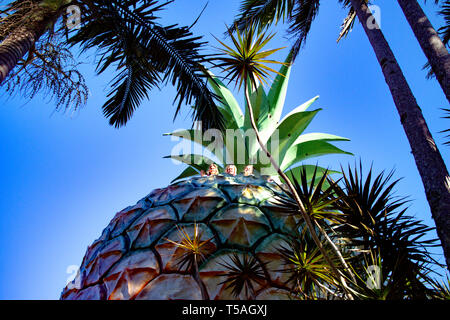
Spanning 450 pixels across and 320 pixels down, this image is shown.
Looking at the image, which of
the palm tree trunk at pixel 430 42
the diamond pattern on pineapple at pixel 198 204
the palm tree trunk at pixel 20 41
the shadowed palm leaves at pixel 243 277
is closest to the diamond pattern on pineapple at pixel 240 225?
the diamond pattern on pineapple at pixel 198 204

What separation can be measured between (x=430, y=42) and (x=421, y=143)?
5.09ft

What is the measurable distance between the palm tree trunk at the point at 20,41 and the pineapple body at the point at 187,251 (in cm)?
236

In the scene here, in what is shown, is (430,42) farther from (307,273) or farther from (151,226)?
(151,226)

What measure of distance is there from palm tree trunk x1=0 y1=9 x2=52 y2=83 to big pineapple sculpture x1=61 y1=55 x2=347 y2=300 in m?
2.35

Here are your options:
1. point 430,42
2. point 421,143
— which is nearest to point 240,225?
point 421,143

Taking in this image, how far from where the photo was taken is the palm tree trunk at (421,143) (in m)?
2.35

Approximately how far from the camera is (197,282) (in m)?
2.54

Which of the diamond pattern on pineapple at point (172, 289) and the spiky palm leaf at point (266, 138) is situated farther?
the spiky palm leaf at point (266, 138)

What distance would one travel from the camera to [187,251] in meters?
2.66

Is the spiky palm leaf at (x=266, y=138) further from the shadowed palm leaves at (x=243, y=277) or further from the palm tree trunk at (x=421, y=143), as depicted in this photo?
the shadowed palm leaves at (x=243, y=277)

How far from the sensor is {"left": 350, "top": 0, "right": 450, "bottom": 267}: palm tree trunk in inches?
92.5

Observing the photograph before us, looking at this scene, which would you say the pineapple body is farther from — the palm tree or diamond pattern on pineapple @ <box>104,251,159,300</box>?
the palm tree
